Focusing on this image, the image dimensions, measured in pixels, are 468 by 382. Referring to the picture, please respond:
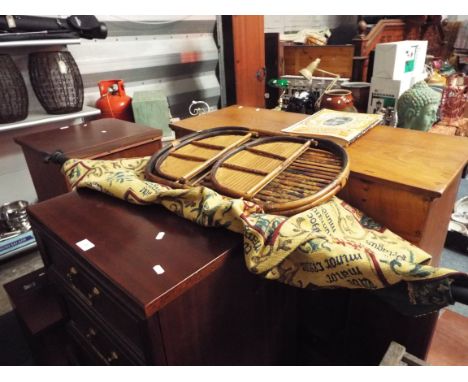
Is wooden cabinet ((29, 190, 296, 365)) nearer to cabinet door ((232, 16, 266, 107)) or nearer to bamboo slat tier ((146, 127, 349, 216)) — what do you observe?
bamboo slat tier ((146, 127, 349, 216))

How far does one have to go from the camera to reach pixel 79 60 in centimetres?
255

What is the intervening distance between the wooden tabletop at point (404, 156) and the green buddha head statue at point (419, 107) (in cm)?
68

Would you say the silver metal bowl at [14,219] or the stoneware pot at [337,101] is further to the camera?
the silver metal bowl at [14,219]

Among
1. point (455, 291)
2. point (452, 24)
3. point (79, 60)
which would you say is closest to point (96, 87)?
point (79, 60)

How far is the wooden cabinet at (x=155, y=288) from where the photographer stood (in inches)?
28.9

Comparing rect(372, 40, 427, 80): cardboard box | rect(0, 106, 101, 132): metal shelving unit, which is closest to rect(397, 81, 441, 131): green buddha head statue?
rect(372, 40, 427, 80): cardboard box

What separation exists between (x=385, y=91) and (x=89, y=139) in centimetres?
198

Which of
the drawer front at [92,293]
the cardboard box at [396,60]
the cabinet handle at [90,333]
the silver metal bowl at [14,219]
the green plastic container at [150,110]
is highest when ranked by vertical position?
the cardboard box at [396,60]

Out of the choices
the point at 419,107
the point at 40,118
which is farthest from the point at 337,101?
the point at 40,118

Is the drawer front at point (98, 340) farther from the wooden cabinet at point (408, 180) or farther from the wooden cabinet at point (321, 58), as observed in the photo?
the wooden cabinet at point (321, 58)

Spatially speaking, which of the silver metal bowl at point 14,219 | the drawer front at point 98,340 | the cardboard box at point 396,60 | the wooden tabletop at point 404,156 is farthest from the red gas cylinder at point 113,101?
the cardboard box at point 396,60

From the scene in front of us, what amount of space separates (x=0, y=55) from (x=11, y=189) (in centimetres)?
97

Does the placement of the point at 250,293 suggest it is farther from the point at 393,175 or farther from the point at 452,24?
the point at 452,24

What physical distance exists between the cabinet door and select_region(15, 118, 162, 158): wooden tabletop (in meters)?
1.50
